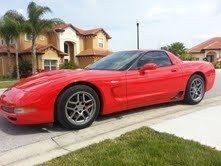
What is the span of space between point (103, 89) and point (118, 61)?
1052 mm

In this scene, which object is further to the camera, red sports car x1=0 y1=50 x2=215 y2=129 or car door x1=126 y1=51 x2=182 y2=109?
car door x1=126 y1=51 x2=182 y2=109

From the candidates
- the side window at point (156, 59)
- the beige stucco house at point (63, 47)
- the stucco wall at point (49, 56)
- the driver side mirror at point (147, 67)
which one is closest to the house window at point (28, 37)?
the beige stucco house at point (63, 47)

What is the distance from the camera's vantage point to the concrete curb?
4542 millimetres

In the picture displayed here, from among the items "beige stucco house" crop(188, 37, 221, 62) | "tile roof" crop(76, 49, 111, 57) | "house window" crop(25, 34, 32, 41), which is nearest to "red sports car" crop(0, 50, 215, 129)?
"house window" crop(25, 34, 32, 41)

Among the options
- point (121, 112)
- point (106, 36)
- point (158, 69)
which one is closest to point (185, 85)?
point (158, 69)

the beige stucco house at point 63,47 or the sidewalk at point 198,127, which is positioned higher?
the beige stucco house at point 63,47

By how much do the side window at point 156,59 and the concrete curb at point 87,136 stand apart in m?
0.85

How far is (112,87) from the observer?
610cm

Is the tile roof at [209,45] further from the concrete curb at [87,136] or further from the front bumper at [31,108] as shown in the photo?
the front bumper at [31,108]

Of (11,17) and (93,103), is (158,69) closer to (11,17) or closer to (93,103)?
(93,103)

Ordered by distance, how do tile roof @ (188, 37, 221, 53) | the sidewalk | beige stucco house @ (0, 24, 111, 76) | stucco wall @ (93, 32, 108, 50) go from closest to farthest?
the sidewalk, beige stucco house @ (0, 24, 111, 76), stucco wall @ (93, 32, 108, 50), tile roof @ (188, 37, 221, 53)

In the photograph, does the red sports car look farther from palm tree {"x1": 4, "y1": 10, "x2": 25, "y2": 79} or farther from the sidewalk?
palm tree {"x1": 4, "y1": 10, "x2": 25, "y2": 79}

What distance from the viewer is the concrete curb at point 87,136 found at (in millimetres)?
4542

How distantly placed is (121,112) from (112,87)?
878mm
